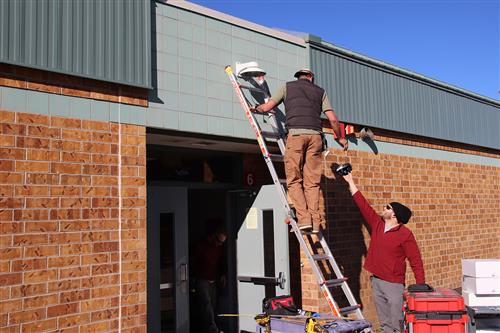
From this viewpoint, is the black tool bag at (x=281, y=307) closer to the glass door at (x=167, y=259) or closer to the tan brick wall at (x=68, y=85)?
the glass door at (x=167, y=259)

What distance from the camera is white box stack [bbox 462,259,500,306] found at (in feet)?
25.0

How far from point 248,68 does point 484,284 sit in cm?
437

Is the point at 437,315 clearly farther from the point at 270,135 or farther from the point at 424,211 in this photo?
the point at 424,211

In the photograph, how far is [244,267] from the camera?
29.4ft

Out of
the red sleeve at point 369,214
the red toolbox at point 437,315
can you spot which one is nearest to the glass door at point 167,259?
the red sleeve at point 369,214

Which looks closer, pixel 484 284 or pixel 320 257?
pixel 320 257

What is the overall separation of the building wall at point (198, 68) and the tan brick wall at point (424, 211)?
7.43 feet

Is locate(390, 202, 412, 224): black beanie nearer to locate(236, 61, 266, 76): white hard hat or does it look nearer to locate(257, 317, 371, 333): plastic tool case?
locate(257, 317, 371, 333): plastic tool case

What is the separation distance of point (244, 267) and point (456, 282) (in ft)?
18.2

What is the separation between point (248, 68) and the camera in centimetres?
781

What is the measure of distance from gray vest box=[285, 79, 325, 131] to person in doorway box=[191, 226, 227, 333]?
114 inches

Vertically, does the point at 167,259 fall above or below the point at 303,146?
below

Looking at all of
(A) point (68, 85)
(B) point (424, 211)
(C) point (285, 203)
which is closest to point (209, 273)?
(C) point (285, 203)

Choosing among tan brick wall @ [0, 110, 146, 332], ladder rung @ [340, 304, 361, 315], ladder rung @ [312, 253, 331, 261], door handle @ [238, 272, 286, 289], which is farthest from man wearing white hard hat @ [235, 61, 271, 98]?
ladder rung @ [340, 304, 361, 315]
